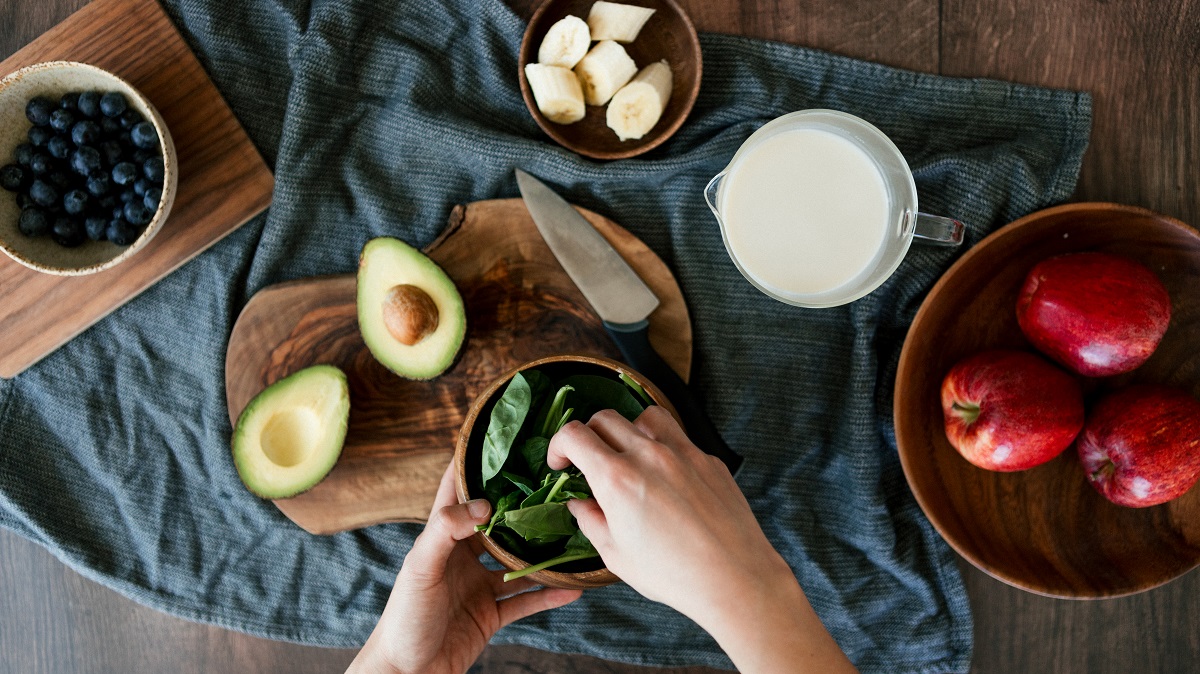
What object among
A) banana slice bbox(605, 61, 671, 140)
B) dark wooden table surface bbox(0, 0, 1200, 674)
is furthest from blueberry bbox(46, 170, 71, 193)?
banana slice bbox(605, 61, 671, 140)

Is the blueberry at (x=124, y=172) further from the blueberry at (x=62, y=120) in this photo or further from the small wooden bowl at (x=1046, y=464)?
the small wooden bowl at (x=1046, y=464)

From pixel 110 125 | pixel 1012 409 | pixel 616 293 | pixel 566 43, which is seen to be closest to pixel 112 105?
pixel 110 125

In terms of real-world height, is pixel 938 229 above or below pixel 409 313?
above

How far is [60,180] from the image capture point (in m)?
1.02

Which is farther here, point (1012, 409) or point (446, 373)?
point (446, 373)

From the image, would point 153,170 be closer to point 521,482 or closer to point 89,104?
point 89,104

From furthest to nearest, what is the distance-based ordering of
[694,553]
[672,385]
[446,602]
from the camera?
[672,385], [446,602], [694,553]

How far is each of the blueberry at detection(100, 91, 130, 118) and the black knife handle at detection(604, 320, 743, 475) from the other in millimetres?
680

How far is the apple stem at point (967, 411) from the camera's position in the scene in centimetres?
95

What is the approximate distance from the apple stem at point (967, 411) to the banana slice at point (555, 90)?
61cm

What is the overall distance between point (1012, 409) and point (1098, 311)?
0.15m

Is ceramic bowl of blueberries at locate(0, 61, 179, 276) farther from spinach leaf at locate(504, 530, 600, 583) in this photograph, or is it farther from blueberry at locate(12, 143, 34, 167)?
spinach leaf at locate(504, 530, 600, 583)

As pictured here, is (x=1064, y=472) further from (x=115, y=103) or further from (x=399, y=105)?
(x=115, y=103)

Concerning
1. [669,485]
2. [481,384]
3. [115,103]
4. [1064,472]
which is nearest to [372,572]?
[481,384]
